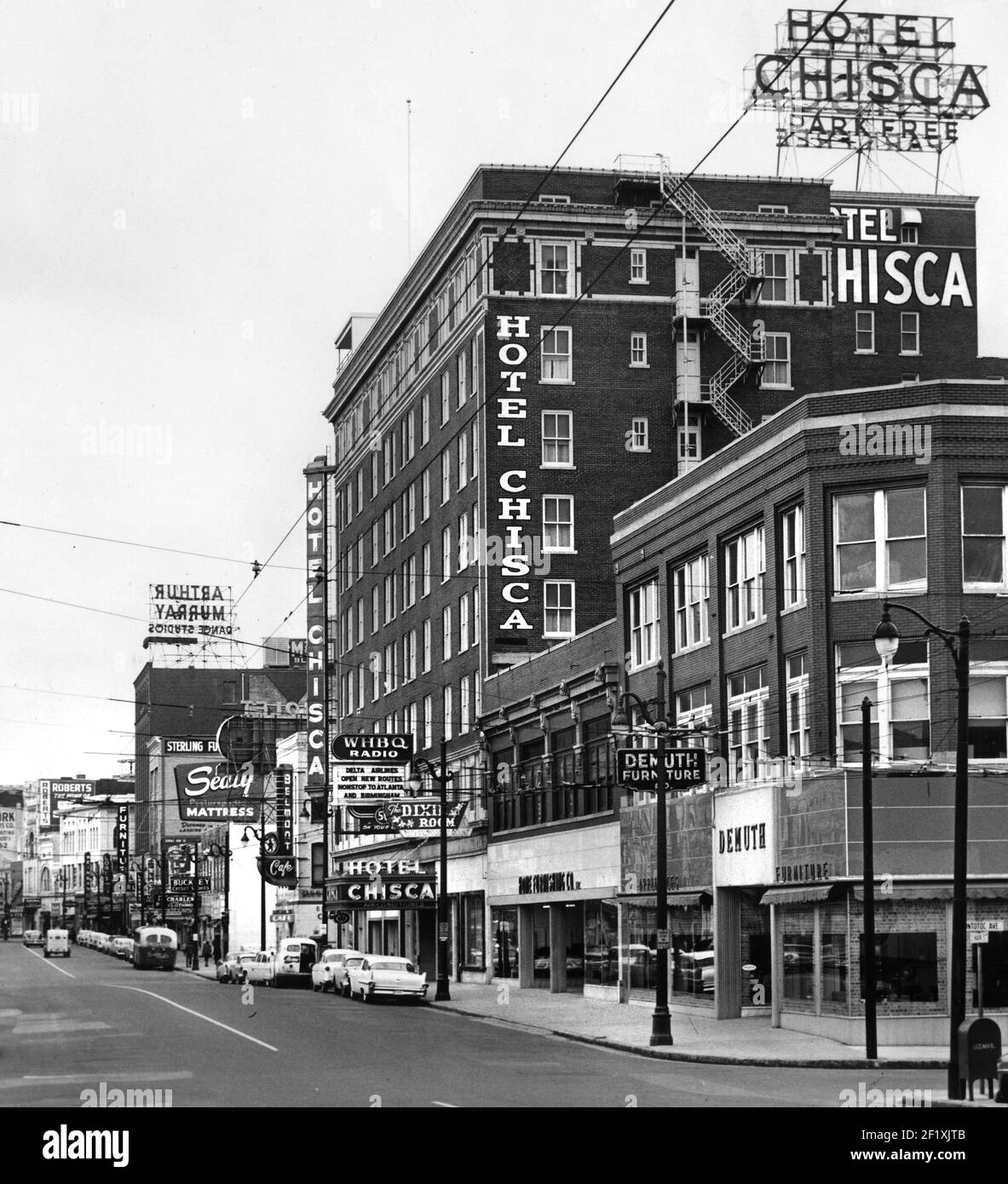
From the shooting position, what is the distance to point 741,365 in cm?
7206

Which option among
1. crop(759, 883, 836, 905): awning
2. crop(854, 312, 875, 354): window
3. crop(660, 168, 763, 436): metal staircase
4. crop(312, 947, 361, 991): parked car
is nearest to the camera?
crop(759, 883, 836, 905): awning

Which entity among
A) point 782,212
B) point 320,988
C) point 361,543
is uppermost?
point 782,212

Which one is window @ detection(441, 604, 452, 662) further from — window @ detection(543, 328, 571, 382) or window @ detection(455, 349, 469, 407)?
window @ detection(543, 328, 571, 382)

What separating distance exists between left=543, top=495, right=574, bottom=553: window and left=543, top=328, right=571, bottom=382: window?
4554 millimetres

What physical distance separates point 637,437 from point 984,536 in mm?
31016

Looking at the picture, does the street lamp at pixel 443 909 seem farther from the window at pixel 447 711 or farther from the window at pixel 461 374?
the window at pixel 461 374

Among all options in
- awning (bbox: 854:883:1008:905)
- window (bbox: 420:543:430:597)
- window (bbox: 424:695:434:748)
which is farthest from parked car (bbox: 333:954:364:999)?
awning (bbox: 854:883:1008:905)

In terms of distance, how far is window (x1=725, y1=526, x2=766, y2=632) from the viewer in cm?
A: 4603

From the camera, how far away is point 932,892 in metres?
38.6

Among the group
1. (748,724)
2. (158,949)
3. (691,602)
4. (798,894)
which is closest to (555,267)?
(691,602)

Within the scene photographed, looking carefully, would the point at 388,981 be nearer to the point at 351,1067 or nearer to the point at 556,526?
the point at 556,526
